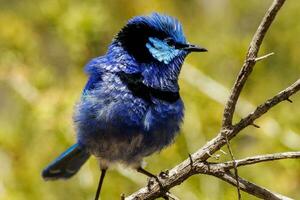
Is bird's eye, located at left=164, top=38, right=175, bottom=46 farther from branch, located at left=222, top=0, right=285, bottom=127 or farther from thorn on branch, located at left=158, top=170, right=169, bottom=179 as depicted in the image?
branch, located at left=222, top=0, right=285, bottom=127

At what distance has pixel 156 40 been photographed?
381cm

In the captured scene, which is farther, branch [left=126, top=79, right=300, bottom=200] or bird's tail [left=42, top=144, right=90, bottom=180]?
bird's tail [left=42, top=144, right=90, bottom=180]

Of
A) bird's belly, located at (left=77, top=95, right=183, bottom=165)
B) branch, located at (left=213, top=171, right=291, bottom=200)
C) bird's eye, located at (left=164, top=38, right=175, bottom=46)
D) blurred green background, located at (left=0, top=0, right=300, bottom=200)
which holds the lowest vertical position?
branch, located at (left=213, top=171, right=291, bottom=200)

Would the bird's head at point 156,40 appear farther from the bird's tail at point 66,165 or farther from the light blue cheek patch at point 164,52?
the bird's tail at point 66,165

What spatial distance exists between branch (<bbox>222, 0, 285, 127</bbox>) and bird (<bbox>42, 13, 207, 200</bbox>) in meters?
0.95

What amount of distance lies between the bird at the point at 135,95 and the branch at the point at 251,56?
95 cm

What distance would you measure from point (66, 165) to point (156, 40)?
4.12 ft

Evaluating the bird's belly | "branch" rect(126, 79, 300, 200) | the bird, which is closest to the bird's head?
the bird

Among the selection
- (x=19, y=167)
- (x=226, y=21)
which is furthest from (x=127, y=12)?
(x=19, y=167)

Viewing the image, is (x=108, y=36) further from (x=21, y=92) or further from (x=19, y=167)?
(x=19, y=167)

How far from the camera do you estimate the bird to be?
3594 millimetres

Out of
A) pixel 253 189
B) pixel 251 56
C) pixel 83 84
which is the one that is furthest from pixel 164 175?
pixel 83 84

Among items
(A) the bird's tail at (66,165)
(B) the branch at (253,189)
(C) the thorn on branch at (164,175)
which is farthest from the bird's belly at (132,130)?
(B) the branch at (253,189)

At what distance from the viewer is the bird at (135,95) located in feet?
11.8
